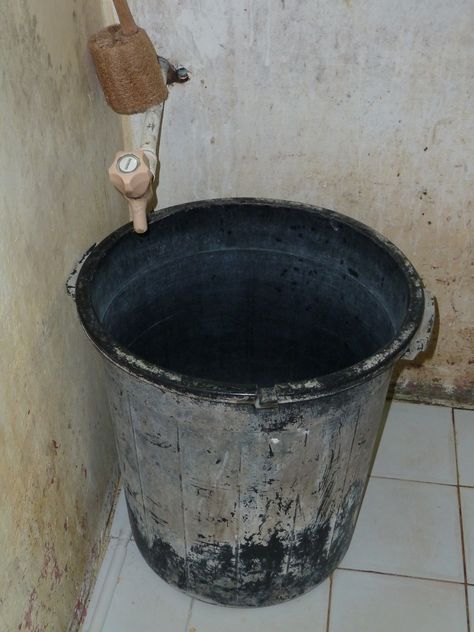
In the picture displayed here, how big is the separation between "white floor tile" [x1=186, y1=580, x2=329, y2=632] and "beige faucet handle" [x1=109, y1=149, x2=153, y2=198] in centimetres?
82

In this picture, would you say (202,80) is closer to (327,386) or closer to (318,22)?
(318,22)

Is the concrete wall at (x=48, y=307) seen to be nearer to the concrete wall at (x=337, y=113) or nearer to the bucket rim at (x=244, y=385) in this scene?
the bucket rim at (x=244, y=385)

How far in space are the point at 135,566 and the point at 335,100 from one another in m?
1.02

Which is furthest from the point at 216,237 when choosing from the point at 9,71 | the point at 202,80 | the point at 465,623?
the point at 465,623

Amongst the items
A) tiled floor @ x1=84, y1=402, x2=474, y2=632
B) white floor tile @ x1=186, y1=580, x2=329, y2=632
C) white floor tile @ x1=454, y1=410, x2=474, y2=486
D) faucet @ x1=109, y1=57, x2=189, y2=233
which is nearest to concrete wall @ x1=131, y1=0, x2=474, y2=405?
faucet @ x1=109, y1=57, x2=189, y2=233

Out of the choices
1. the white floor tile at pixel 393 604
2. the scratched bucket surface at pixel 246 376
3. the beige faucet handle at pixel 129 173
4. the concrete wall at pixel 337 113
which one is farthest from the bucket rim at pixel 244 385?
the white floor tile at pixel 393 604

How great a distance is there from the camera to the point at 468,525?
64.0 inches

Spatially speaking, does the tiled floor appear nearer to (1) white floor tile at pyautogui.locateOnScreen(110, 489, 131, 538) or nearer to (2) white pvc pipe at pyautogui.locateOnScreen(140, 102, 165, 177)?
(1) white floor tile at pyautogui.locateOnScreen(110, 489, 131, 538)

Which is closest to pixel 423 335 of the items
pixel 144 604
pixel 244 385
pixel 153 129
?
pixel 244 385

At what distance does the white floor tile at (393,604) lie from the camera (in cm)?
144

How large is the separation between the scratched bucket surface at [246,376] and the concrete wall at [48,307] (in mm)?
85

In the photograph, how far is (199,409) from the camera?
108 centimetres

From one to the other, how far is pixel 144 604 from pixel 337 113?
1041mm

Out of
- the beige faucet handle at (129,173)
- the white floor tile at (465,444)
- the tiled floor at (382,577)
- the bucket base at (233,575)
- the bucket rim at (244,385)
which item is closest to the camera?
the bucket rim at (244,385)
